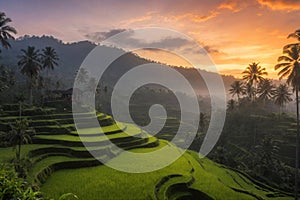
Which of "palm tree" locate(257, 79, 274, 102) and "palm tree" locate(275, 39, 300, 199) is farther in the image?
"palm tree" locate(257, 79, 274, 102)

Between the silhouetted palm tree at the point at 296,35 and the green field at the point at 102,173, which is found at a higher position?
the silhouetted palm tree at the point at 296,35

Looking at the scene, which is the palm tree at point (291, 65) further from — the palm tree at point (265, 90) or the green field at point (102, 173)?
the palm tree at point (265, 90)

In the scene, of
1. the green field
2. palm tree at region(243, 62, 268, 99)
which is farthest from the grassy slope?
palm tree at region(243, 62, 268, 99)

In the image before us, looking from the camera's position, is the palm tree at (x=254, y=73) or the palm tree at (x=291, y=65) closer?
the palm tree at (x=291, y=65)

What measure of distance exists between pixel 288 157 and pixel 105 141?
32002 mm

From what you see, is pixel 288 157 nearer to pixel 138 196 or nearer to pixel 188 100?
pixel 138 196

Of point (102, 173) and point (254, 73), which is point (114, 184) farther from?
point (254, 73)

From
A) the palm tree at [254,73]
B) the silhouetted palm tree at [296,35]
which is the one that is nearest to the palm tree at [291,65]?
the silhouetted palm tree at [296,35]

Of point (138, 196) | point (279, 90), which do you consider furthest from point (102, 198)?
point (279, 90)

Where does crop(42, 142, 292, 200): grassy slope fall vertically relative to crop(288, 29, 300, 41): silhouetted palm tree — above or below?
below

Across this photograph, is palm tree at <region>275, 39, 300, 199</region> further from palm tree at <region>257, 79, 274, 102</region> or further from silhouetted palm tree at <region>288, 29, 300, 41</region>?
palm tree at <region>257, 79, 274, 102</region>

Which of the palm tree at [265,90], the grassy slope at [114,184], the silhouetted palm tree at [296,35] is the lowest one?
the grassy slope at [114,184]

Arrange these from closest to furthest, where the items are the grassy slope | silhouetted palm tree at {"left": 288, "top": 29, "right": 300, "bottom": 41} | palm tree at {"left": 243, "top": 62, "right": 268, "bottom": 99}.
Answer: the grassy slope, silhouetted palm tree at {"left": 288, "top": 29, "right": 300, "bottom": 41}, palm tree at {"left": 243, "top": 62, "right": 268, "bottom": 99}

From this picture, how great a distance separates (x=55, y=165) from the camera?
2580cm
